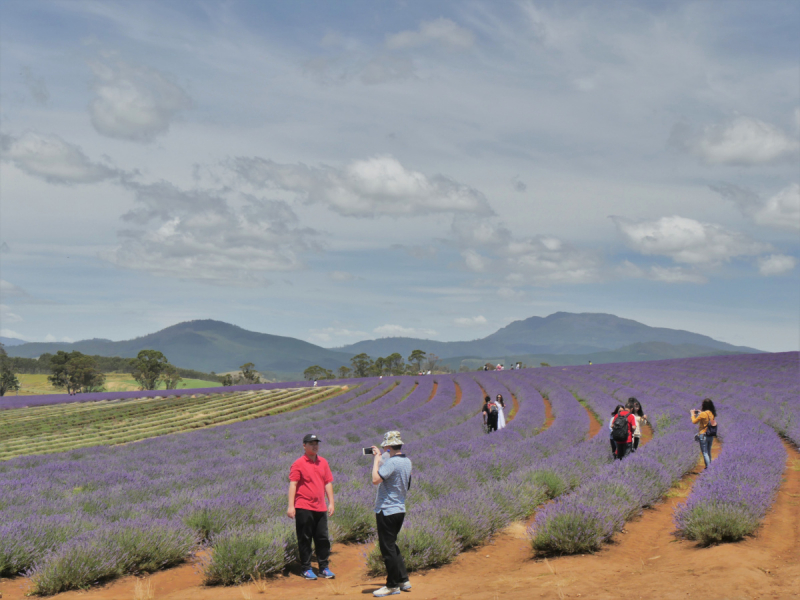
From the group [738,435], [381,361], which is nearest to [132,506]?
Answer: [738,435]

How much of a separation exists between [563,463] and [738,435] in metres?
4.71

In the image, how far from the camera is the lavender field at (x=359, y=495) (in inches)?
259

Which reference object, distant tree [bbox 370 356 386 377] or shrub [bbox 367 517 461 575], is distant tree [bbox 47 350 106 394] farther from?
shrub [bbox 367 517 461 575]

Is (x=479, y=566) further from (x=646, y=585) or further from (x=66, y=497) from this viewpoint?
(x=66, y=497)

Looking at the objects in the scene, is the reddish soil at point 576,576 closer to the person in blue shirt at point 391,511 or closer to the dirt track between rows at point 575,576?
the dirt track between rows at point 575,576

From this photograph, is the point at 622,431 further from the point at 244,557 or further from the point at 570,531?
the point at 244,557

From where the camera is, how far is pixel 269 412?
30.0 metres

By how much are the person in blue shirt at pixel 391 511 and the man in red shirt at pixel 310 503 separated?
30.6 inches

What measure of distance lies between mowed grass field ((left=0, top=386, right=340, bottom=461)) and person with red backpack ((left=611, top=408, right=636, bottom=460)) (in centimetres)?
1752

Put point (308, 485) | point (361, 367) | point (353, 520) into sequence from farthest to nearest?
1. point (361, 367)
2. point (353, 520)
3. point (308, 485)

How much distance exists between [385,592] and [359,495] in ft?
9.68

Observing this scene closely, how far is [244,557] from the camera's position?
6285 mm

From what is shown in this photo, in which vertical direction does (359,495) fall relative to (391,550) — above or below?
below

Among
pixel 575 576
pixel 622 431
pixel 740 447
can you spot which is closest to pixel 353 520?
pixel 575 576
